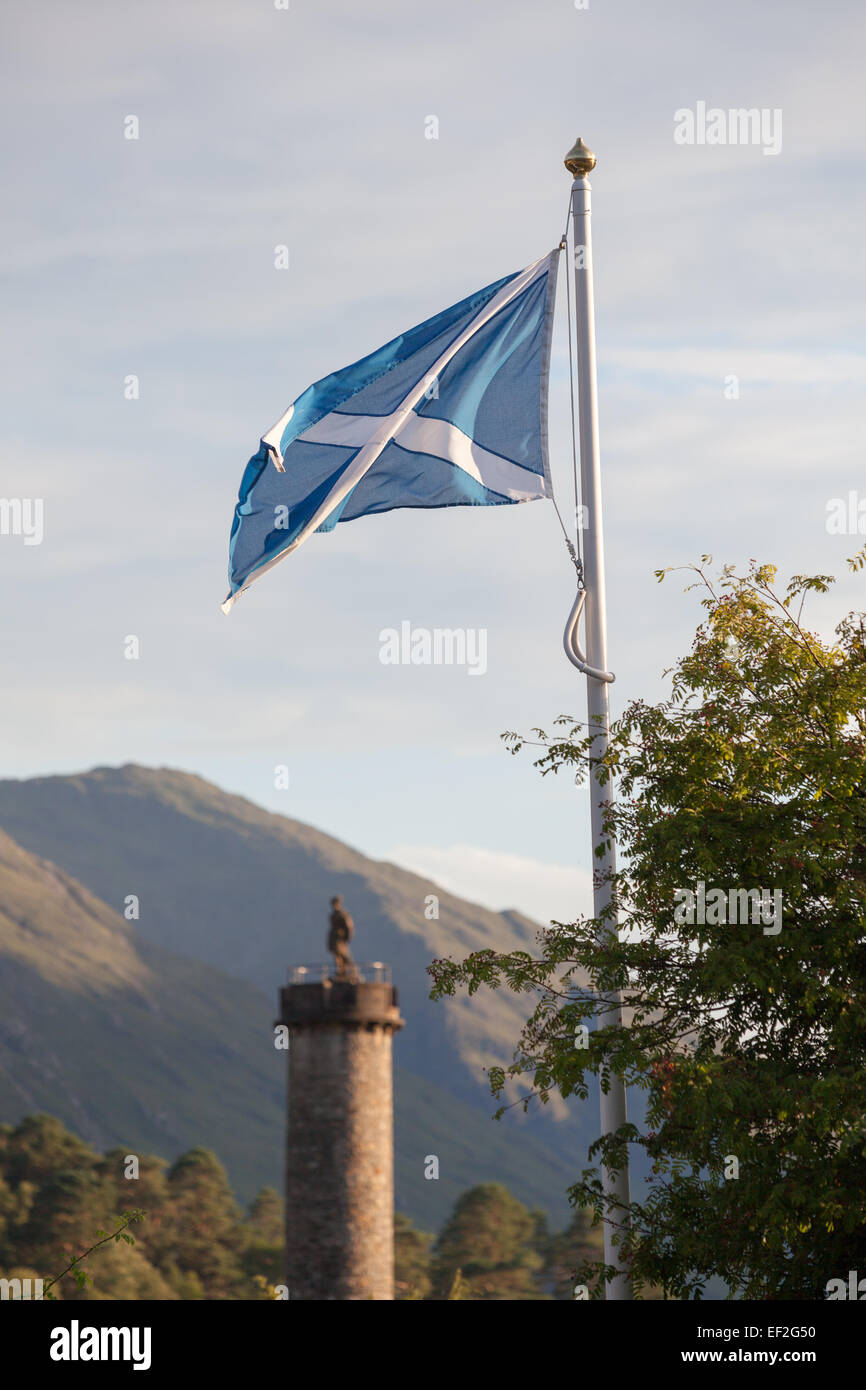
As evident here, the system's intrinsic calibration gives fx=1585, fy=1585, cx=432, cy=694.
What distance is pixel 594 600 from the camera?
17.8 meters

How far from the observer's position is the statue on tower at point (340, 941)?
60612 millimetres

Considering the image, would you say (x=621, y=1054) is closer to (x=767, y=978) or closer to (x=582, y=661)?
(x=767, y=978)

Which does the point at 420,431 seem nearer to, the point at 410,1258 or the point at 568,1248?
the point at 410,1258

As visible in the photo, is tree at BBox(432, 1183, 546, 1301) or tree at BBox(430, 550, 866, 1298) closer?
tree at BBox(430, 550, 866, 1298)

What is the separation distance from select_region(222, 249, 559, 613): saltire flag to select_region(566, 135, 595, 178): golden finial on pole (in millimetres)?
970

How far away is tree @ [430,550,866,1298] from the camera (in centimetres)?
1423

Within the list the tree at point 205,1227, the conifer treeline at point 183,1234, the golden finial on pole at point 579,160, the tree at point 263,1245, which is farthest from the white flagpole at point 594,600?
the tree at point 205,1227

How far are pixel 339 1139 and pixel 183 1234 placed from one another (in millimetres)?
73274

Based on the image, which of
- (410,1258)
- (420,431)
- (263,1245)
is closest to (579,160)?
(420,431)

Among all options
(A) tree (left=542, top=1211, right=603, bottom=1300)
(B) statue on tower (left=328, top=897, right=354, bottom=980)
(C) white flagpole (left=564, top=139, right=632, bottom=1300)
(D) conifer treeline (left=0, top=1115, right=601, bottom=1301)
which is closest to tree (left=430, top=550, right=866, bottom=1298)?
(C) white flagpole (left=564, top=139, right=632, bottom=1300)

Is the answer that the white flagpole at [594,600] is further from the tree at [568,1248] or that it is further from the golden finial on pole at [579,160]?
the tree at [568,1248]

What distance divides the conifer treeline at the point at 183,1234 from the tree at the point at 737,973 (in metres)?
88.9

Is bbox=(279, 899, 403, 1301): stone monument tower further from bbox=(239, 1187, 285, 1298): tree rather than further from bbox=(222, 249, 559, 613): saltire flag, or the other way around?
bbox=(239, 1187, 285, 1298): tree
